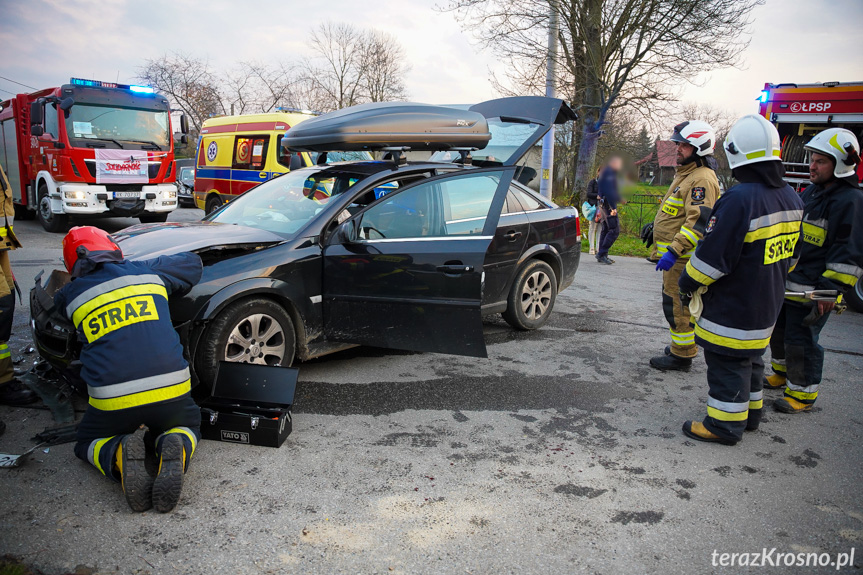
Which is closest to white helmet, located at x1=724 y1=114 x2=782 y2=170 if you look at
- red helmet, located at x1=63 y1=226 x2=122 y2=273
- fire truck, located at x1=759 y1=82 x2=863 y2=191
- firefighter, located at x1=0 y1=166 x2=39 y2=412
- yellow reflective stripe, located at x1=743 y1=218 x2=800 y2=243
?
yellow reflective stripe, located at x1=743 y1=218 x2=800 y2=243

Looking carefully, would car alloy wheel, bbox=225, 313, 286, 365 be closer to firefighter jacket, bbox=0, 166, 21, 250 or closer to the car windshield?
the car windshield

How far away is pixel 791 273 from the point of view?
4.18 m

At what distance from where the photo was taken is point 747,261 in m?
3.42

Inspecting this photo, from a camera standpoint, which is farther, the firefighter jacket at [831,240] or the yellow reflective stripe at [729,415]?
the firefighter jacket at [831,240]

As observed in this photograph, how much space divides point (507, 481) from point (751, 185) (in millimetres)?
2253

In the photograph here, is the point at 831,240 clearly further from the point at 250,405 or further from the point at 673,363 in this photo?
the point at 250,405

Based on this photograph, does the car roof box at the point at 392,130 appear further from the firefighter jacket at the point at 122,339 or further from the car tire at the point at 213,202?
the car tire at the point at 213,202

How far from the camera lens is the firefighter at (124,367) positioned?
9.03 feet

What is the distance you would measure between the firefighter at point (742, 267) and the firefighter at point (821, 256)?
0.63 m

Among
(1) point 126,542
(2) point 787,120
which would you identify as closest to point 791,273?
(1) point 126,542

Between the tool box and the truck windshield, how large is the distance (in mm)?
9632

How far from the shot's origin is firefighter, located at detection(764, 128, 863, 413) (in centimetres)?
389

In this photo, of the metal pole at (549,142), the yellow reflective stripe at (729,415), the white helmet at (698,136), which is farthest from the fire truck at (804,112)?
the yellow reflective stripe at (729,415)

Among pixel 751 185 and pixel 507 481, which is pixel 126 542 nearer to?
pixel 507 481
